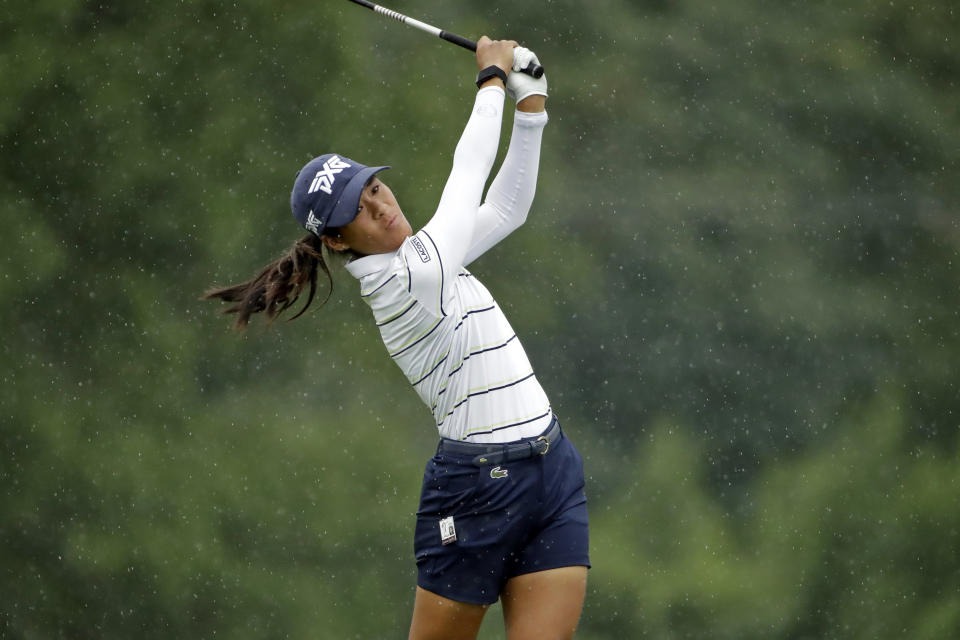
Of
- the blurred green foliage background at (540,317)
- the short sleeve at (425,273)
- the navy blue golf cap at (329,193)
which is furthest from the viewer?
the blurred green foliage background at (540,317)

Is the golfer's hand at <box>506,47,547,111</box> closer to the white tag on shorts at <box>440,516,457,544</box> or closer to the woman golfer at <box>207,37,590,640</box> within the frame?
the woman golfer at <box>207,37,590,640</box>

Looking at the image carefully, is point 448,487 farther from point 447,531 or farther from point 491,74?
point 491,74

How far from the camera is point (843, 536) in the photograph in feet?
18.4

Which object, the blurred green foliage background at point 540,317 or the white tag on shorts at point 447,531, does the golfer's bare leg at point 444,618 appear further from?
the blurred green foliage background at point 540,317

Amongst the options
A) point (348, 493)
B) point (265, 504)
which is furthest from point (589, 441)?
point (265, 504)

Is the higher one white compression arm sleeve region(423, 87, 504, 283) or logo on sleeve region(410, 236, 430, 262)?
white compression arm sleeve region(423, 87, 504, 283)

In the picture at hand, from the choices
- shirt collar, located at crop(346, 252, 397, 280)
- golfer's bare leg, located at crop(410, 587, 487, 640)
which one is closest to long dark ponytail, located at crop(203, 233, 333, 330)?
shirt collar, located at crop(346, 252, 397, 280)

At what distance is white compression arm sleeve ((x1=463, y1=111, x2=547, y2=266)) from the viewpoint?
3139 millimetres

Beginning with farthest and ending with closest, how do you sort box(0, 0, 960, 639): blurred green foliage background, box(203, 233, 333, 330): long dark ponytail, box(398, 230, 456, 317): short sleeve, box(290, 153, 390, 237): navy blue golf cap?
box(0, 0, 960, 639): blurred green foliage background < box(203, 233, 333, 330): long dark ponytail < box(290, 153, 390, 237): navy blue golf cap < box(398, 230, 456, 317): short sleeve

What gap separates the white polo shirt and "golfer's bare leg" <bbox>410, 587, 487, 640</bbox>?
1.34 feet

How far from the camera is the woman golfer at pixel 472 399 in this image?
2.98 meters

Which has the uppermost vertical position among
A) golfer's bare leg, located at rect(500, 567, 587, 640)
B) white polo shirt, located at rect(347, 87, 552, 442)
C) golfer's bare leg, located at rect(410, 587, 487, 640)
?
white polo shirt, located at rect(347, 87, 552, 442)

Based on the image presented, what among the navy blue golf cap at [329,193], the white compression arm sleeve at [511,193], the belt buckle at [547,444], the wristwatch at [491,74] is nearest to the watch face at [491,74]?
the wristwatch at [491,74]

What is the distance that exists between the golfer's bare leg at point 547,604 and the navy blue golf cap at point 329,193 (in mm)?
970
